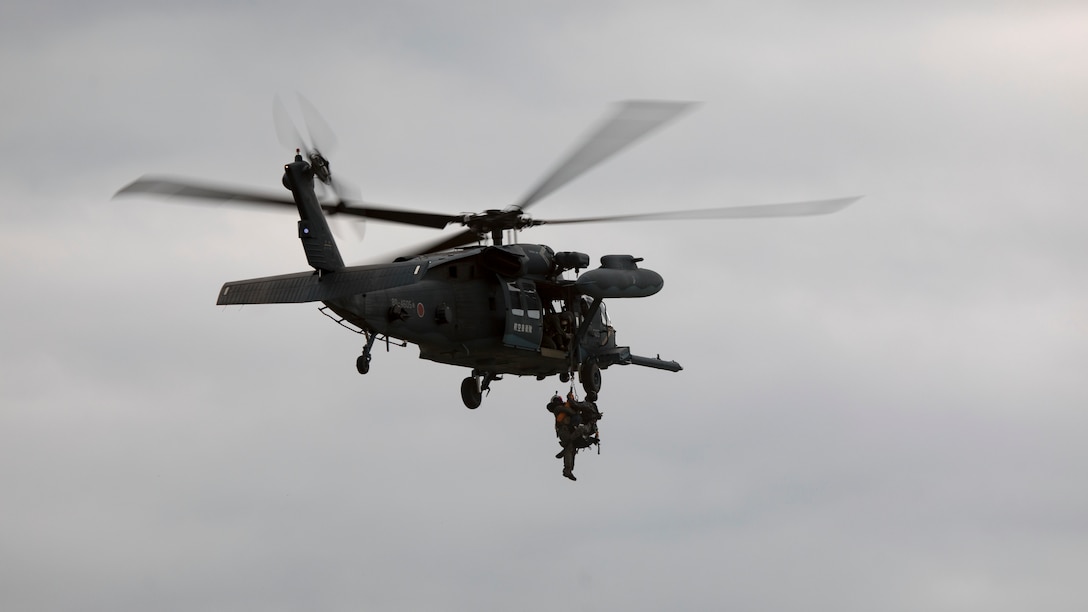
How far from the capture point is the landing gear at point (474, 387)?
132 feet

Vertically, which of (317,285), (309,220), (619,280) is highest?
(309,220)

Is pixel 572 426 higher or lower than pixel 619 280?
lower

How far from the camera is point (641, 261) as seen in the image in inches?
1581

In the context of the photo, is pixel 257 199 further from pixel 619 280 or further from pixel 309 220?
pixel 619 280

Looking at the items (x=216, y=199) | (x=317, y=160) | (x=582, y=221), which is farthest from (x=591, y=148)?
(x=216, y=199)

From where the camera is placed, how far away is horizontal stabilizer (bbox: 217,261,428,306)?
112 ft

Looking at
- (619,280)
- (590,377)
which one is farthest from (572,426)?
(619,280)

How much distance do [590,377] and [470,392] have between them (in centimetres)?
332

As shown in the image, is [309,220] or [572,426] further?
[572,426]

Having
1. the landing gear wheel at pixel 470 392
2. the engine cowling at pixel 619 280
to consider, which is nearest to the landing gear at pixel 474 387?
the landing gear wheel at pixel 470 392

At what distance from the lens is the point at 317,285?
3428 cm

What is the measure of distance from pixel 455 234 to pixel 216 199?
6804mm

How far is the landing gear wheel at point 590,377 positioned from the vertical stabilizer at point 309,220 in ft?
30.2

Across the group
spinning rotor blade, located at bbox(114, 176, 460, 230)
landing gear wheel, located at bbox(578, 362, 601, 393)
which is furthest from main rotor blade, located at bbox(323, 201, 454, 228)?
landing gear wheel, located at bbox(578, 362, 601, 393)
